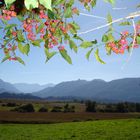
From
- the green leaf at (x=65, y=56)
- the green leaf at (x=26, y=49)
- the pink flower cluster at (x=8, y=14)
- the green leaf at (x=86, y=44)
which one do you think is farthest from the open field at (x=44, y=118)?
the green leaf at (x=65, y=56)

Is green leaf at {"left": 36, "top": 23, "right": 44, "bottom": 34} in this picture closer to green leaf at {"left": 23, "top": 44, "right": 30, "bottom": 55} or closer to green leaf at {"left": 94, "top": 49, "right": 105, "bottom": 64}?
green leaf at {"left": 23, "top": 44, "right": 30, "bottom": 55}

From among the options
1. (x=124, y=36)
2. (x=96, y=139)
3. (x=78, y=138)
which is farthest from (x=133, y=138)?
(x=124, y=36)

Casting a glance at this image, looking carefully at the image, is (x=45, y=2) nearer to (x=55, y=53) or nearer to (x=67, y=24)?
(x=55, y=53)

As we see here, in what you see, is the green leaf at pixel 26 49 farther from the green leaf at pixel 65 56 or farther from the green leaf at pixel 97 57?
the green leaf at pixel 97 57

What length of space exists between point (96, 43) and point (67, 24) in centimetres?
73

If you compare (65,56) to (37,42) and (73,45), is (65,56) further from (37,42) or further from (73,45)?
(37,42)

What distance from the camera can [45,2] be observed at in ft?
5.88

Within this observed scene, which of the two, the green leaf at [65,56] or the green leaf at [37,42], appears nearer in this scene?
the green leaf at [65,56]

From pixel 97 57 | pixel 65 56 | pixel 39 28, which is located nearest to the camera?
pixel 65 56

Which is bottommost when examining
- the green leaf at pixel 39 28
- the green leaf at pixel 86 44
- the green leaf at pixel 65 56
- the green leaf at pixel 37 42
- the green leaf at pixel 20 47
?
the green leaf at pixel 65 56

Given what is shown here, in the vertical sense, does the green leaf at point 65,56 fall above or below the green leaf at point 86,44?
below

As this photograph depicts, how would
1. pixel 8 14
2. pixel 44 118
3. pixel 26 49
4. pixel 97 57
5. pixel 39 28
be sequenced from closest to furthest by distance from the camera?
pixel 97 57 < pixel 8 14 < pixel 26 49 < pixel 39 28 < pixel 44 118

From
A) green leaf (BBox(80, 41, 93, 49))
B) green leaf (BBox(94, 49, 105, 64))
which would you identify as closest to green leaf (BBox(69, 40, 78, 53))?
green leaf (BBox(80, 41, 93, 49))

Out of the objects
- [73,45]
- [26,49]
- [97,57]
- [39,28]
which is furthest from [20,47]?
[97,57]
